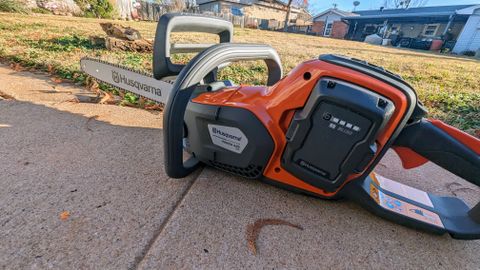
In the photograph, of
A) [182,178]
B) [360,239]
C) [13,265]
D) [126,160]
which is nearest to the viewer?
[13,265]

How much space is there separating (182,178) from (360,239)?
908 mm

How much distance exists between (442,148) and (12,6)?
1501 centimetres

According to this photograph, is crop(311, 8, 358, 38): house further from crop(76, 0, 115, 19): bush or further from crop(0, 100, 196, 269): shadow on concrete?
crop(0, 100, 196, 269): shadow on concrete

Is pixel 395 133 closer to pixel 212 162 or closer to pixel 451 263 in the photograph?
pixel 451 263

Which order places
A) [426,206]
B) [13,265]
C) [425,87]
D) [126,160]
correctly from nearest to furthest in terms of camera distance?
[13,265], [426,206], [126,160], [425,87]

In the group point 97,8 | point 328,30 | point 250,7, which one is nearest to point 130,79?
point 97,8

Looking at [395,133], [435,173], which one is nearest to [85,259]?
[395,133]

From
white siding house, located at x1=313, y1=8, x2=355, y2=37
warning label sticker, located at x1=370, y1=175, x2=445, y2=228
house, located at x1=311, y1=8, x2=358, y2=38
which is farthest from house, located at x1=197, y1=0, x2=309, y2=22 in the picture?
warning label sticker, located at x1=370, y1=175, x2=445, y2=228

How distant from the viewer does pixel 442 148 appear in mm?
929

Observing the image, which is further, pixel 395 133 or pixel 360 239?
pixel 360 239

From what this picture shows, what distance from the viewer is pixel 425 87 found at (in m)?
4.05

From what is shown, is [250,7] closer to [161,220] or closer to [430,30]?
[430,30]

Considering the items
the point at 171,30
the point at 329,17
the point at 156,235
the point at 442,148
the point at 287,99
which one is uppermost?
the point at 329,17

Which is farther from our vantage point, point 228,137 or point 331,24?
point 331,24
